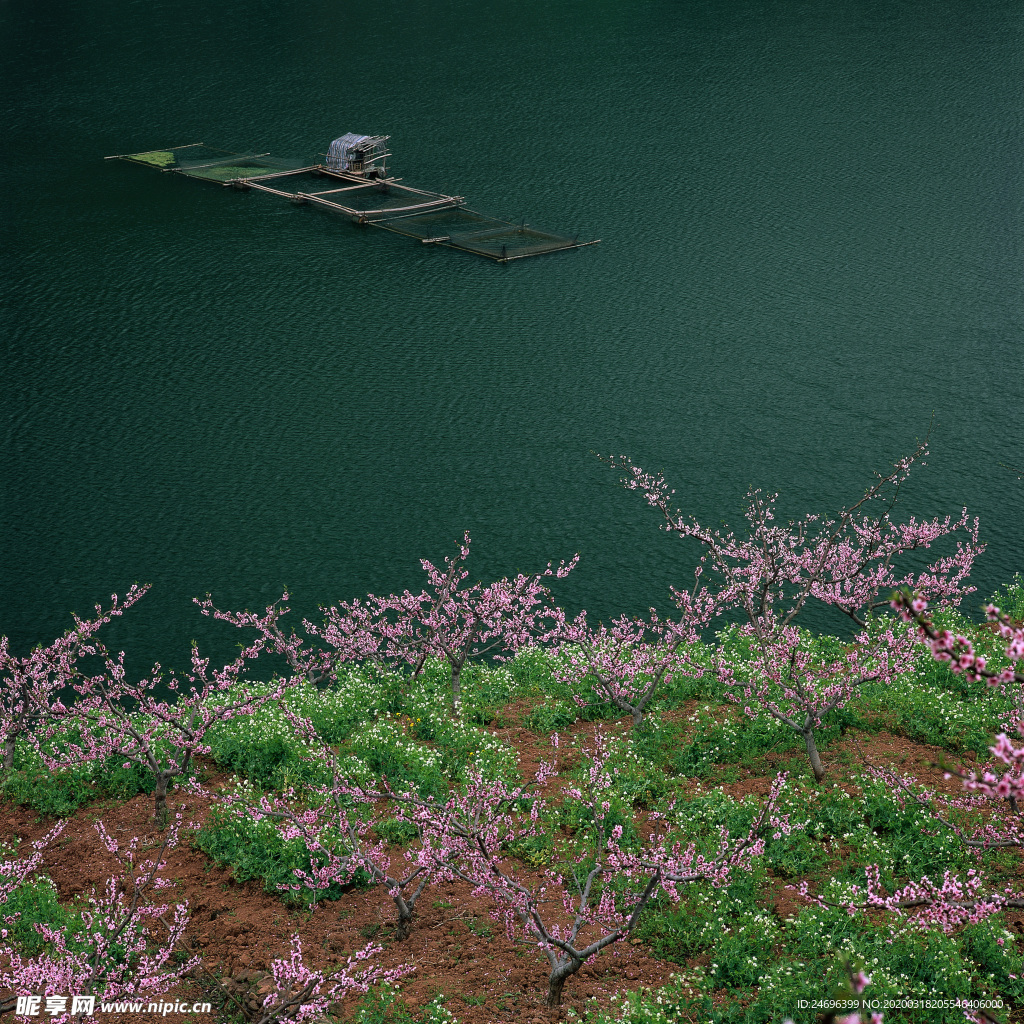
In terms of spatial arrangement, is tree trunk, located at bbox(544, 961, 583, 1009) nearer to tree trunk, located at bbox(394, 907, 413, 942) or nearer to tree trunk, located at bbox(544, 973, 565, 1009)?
tree trunk, located at bbox(544, 973, 565, 1009)

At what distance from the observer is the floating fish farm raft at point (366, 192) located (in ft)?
140

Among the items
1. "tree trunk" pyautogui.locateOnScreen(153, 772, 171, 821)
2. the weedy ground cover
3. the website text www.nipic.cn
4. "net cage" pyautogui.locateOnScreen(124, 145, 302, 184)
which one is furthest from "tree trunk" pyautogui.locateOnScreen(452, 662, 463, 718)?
"net cage" pyautogui.locateOnScreen(124, 145, 302, 184)

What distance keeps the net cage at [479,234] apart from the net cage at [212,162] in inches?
383

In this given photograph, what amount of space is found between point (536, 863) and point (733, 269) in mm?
31360

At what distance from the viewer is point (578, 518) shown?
2531 cm

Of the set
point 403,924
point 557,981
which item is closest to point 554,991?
point 557,981

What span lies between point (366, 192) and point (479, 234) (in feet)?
28.0

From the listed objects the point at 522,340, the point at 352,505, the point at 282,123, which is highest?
the point at 282,123

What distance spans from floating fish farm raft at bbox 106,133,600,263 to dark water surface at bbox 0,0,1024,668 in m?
1.06

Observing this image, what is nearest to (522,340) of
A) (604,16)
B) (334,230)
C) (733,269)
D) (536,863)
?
(733,269)

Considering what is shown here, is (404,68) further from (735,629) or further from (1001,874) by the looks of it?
(1001,874)

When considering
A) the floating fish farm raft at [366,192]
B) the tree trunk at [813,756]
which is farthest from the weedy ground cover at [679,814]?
the floating fish farm raft at [366,192]

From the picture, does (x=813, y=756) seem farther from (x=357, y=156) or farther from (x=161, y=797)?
(x=357, y=156)

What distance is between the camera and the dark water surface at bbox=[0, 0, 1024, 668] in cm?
2520
